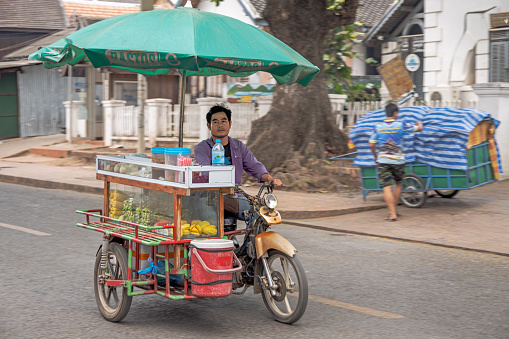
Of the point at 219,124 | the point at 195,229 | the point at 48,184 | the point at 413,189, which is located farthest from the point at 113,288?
the point at 48,184

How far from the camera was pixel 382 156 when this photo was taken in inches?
405

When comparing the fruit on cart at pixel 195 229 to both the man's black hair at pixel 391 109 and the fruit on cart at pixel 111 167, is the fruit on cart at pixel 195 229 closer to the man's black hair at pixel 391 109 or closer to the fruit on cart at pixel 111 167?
the fruit on cart at pixel 111 167

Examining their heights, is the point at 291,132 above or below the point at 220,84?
below

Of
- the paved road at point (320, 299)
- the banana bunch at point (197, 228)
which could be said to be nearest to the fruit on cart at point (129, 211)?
the banana bunch at point (197, 228)

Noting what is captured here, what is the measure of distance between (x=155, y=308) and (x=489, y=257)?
173 inches

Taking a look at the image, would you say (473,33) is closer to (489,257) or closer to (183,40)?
(489,257)

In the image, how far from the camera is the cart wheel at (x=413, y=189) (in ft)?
Answer: 35.9

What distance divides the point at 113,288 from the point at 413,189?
683 cm

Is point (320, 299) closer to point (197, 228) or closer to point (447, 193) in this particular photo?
point (197, 228)

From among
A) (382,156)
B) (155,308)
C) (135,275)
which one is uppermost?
(382,156)

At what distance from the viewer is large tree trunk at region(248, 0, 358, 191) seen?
45.9 feet

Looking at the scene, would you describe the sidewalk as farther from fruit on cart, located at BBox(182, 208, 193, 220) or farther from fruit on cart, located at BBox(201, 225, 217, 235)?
fruit on cart, located at BBox(182, 208, 193, 220)

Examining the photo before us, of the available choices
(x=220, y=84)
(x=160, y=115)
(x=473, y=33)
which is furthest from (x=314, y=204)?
(x=220, y=84)

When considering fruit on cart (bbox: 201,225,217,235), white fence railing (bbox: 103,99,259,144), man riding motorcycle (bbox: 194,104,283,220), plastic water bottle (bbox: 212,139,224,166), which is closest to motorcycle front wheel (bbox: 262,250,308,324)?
fruit on cart (bbox: 201,225,217,235)
